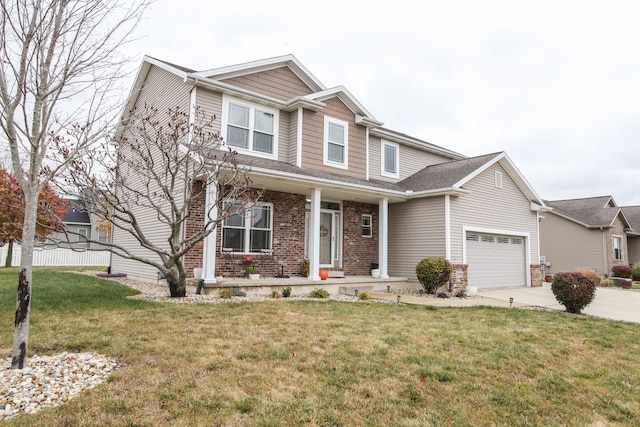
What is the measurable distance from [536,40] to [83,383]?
1463 cm

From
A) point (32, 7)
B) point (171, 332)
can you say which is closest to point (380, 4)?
point (32, 7)

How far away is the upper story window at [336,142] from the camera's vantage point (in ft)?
44.8

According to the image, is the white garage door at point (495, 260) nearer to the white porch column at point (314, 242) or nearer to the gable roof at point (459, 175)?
the gable roof at point (459, 175)

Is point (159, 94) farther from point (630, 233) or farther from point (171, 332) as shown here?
point (630, 233)

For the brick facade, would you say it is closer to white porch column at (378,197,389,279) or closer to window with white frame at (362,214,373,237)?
window with white frame at (362,214,373,237)

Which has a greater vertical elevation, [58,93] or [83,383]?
[58,93]

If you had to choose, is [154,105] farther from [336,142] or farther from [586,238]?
[586,238]

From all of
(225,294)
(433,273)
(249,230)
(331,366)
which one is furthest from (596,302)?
(331,366)

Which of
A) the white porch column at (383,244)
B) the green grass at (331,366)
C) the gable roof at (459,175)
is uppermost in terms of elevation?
the gable roof at (459,175)

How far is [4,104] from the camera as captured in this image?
393 centimetres

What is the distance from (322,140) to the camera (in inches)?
533

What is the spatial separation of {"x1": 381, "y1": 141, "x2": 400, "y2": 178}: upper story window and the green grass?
8743 mm

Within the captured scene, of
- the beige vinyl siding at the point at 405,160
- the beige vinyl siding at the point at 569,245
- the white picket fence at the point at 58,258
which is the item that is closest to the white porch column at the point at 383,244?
the beige vinyl siding at the point at 405,160

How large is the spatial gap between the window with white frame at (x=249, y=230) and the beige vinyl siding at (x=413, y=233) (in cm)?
512
